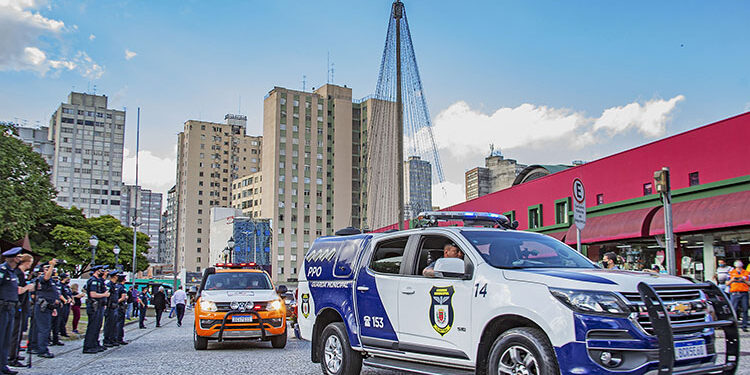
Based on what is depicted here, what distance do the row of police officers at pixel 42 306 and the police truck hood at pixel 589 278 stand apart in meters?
7.93

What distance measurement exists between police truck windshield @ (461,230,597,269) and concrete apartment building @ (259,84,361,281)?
112 m

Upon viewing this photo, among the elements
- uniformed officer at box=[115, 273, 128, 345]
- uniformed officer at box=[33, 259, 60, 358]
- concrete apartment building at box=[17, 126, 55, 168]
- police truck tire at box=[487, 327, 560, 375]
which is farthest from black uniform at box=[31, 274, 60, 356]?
concrete apartment building at box=[17, 126, 55, 168]

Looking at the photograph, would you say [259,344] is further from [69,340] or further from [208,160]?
[208,160]

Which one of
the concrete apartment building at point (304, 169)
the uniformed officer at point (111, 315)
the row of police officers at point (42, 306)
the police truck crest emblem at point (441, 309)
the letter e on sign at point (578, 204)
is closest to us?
the police truck crest emblem at point (441, 309)

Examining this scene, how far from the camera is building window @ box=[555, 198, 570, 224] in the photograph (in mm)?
29862

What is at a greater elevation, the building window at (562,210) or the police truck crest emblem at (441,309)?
the building window at (562,210)

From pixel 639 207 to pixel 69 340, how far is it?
2051 cm

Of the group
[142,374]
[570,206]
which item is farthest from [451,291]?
[570,206]

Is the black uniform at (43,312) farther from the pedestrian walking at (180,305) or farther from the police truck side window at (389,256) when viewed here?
the pedestrian walking at (180,305)

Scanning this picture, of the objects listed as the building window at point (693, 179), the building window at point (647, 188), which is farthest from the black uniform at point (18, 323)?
the building window at point (647, 188)

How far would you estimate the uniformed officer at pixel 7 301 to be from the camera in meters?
9.55

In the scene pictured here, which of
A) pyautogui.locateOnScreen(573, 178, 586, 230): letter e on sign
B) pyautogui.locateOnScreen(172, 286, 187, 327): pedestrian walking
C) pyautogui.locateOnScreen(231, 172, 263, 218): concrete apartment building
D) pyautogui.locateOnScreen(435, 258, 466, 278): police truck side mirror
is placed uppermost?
pyautogui.locateOnScreen(231, 172, 263, 218): concrete apartment building

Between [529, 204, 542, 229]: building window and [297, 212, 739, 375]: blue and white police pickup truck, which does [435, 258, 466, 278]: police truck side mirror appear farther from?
[529, 204, 542, 229]: building window

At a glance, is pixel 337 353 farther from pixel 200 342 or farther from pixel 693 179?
pixel 693 179
